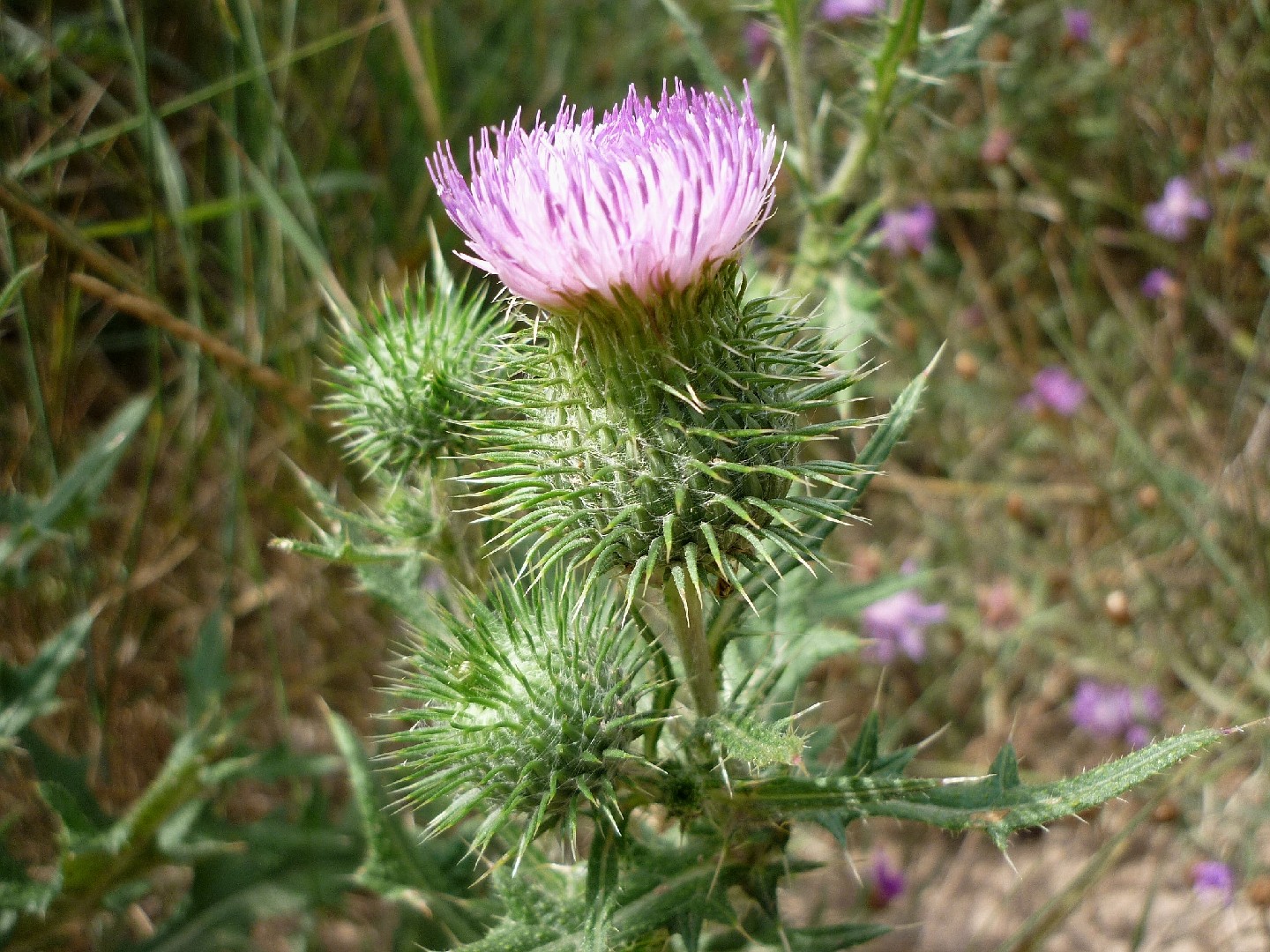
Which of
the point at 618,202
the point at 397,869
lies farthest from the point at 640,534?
the point at 397,869

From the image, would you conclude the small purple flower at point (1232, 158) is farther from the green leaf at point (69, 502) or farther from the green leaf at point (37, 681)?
the green leaf at point (37, 681)

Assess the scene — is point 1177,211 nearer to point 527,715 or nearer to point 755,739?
point 755,739

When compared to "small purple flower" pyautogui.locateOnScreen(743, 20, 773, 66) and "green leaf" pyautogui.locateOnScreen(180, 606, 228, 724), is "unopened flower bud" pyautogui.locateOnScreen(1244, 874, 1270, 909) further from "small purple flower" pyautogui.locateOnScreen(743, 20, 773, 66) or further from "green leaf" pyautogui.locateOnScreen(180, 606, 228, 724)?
"small purple flower" pyautogui.locateOnScreen(743, 20, 773, 66)

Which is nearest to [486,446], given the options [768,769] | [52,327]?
[768,769]

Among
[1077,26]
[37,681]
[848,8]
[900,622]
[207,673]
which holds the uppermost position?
[848,8]

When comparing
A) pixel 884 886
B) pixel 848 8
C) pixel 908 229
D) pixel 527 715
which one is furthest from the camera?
pixel 908 229

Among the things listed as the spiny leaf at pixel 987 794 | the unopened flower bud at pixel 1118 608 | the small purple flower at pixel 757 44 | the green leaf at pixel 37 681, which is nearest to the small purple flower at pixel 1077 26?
the small purple flower at pixel 757 44

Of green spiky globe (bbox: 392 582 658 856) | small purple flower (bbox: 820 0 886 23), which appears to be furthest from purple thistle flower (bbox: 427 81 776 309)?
small purple flower (bbox: 820 0 886 23)
